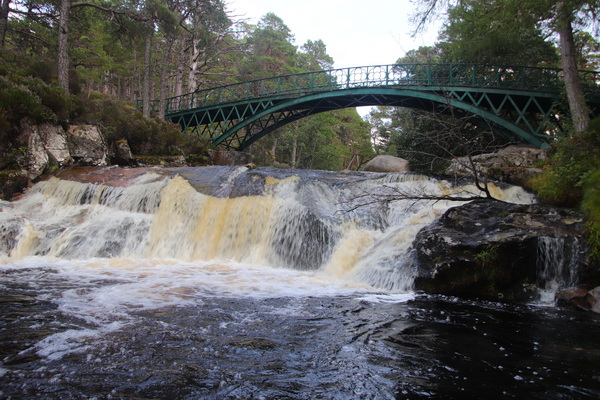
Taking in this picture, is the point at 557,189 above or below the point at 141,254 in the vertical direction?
above

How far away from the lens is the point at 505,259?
5945mm

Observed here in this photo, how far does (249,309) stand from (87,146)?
11.4 meters

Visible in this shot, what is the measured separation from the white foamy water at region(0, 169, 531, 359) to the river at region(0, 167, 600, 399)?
42mm

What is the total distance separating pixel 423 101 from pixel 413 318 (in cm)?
1740

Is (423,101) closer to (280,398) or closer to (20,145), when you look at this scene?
(20,145)

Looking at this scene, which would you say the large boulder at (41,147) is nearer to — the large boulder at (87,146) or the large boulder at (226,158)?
the large boulder at (87,146)

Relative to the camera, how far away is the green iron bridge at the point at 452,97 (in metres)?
15.8

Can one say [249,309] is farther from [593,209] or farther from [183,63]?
[183,63]

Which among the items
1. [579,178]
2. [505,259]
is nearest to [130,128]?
[505,259]

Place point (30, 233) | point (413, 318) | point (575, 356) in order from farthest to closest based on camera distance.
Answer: point (30, 233) → point (413, 318) → point (575, 356)

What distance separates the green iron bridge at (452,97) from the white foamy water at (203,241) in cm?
615

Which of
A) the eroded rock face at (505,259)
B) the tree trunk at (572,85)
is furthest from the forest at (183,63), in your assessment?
the eroded rock face at (505,259)

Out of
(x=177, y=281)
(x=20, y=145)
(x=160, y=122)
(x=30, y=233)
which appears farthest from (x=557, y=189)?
(x=160, y=122)

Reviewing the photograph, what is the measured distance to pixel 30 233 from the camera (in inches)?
342
